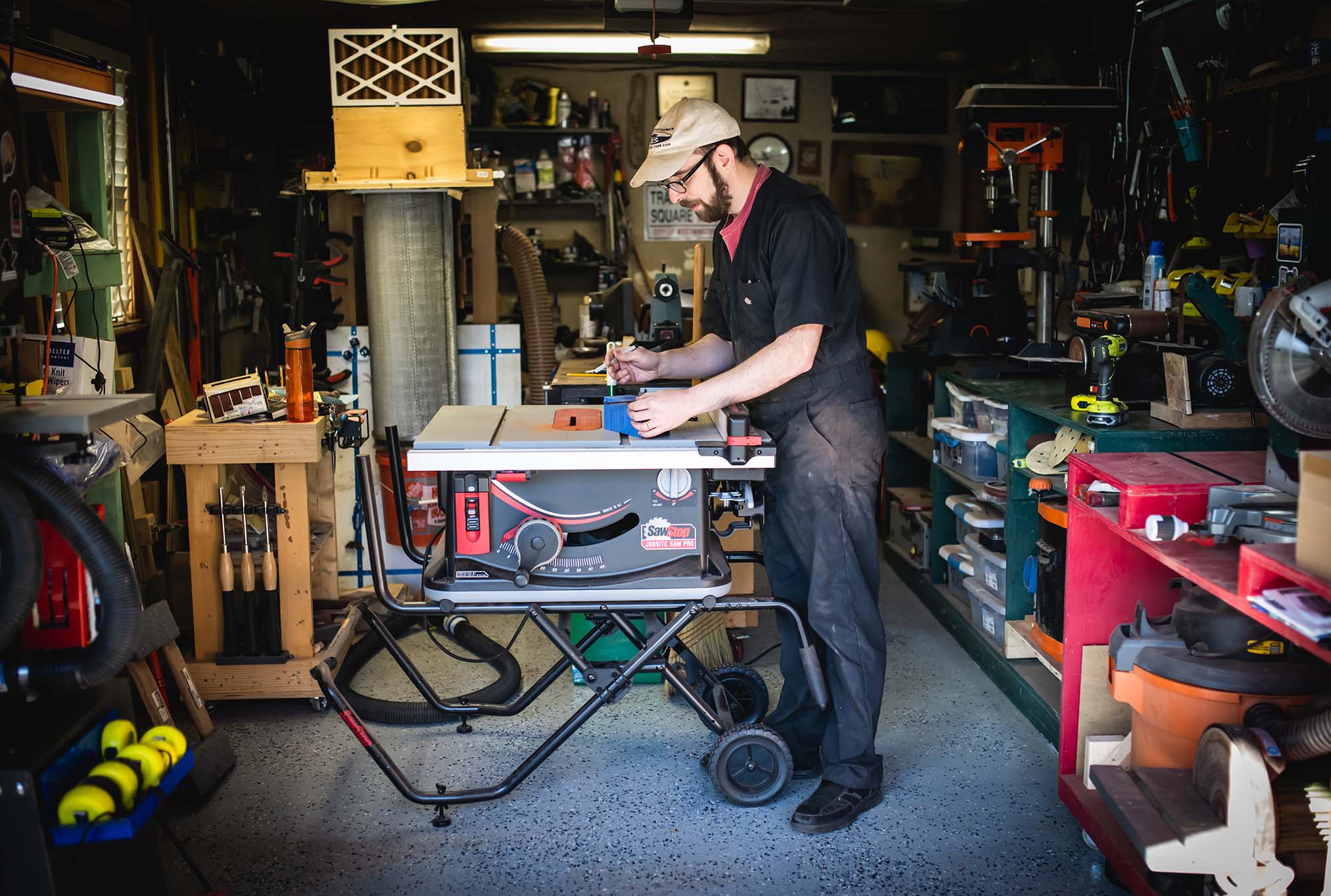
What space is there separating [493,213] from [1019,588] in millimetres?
Answer: 2628

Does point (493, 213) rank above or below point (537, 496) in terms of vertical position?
above

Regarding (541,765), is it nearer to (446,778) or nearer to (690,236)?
(446,778)

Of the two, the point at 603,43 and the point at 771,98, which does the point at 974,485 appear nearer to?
the point at 603,43

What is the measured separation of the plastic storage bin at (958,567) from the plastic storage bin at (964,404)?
454mm

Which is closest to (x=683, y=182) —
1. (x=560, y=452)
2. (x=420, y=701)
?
(x=560, y=452)

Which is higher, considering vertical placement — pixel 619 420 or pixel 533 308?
pixel 533 308

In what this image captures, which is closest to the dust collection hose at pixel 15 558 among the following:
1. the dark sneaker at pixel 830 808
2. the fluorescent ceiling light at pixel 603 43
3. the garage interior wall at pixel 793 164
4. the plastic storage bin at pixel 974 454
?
the dark sneaker at pixel 830 808

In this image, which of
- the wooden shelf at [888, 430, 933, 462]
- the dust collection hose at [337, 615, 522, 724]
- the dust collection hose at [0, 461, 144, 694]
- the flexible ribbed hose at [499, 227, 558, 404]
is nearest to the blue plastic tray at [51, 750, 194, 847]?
the dust collection hose at [0, 461, 144, 694]

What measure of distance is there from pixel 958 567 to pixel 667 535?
6.17 feet

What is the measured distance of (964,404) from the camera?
393 cm

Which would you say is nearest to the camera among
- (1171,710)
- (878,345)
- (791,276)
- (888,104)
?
(1171,710)

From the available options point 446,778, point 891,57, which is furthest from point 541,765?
point 891,57

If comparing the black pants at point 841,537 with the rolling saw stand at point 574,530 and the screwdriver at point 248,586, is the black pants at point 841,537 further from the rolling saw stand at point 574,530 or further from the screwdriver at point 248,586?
the screwdriver at point 248,586

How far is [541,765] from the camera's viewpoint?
122 inches
